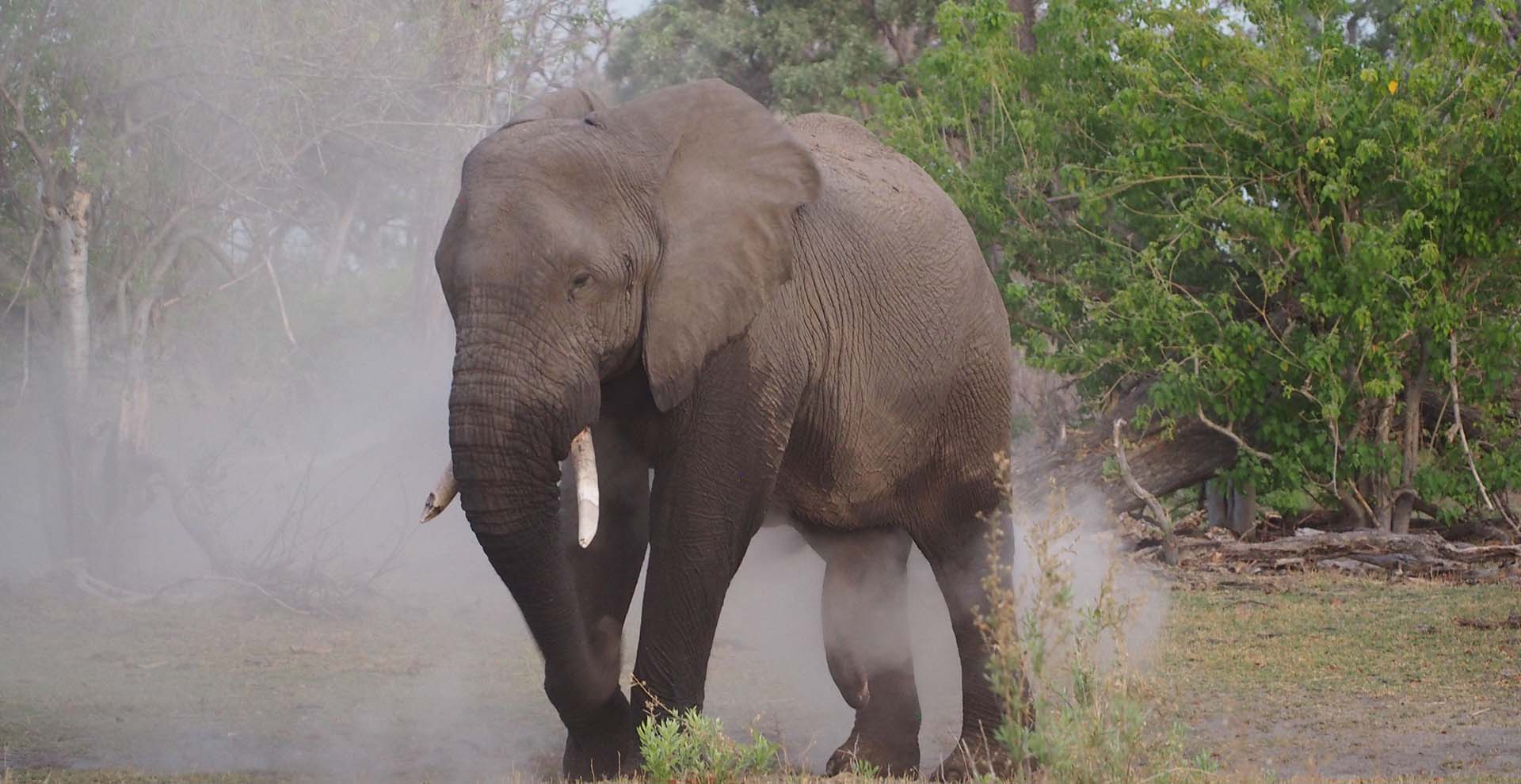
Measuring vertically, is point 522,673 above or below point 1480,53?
below

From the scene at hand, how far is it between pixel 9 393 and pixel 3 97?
2.94 meters

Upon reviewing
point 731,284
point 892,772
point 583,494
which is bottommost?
point 892,772

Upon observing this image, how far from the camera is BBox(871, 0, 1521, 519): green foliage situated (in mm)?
12695

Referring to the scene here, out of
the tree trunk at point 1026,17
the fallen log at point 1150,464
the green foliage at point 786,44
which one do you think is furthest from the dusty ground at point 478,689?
the green foliage at point 786,44

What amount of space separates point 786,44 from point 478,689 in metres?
13.8

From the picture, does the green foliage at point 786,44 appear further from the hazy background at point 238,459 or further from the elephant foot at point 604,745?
the elephant foot at point 604,745

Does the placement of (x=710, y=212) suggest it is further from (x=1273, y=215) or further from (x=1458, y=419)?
(x=1458, y=419)

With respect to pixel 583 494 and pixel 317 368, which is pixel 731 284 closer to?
pixel 583 494

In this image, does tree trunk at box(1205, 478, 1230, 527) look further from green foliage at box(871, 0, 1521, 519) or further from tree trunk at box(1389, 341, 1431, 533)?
tree trunk at box(1389, 341, 1431, 533)

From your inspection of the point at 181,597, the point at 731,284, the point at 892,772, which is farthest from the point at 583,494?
the point at 181,597

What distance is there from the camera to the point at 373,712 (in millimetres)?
8531

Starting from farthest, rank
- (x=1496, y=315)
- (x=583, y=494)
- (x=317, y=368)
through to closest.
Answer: (x=317, y=368)
(x=1496, y=315)
(x=583, y=494)

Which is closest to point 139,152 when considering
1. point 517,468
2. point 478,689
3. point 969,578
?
point 478,689

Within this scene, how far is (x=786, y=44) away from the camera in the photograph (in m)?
21.8
